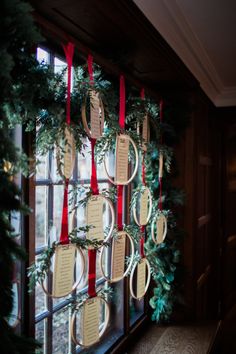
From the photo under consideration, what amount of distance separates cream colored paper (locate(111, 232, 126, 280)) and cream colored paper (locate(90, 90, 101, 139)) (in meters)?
0.51

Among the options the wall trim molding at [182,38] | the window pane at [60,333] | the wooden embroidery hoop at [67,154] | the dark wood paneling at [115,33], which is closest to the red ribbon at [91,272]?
the window pane at [60,333]

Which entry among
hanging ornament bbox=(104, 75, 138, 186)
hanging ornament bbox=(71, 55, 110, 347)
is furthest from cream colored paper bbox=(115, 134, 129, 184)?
hanging ornament bbox=(71, 55, 110, 347)

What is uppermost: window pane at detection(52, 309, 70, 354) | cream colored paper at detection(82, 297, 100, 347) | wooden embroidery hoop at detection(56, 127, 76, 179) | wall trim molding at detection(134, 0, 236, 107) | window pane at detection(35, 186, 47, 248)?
wall trim molding at detection(134, 0, 236, 107)

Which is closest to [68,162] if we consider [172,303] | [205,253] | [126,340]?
[126,340]

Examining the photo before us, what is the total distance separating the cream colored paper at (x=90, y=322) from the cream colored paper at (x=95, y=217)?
10.1 inches

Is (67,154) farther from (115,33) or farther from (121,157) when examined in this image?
(115,33)

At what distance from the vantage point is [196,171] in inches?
106

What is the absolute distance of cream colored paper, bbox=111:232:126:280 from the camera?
5.52ft

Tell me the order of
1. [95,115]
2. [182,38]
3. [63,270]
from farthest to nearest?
[182,38]
[95,115]
[63,270]

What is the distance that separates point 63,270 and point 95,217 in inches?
10.8

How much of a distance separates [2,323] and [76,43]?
105cm

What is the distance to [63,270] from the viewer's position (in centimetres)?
131

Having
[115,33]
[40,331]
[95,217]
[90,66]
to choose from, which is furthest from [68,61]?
[40,331]

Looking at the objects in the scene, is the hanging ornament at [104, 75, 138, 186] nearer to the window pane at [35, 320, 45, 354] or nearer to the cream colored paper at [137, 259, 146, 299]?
the cream colored paper at [137, 259, 146, 299]
